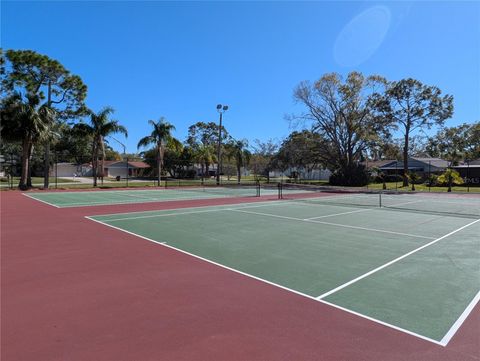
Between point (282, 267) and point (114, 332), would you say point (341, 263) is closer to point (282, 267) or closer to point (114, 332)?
point (282, 267)

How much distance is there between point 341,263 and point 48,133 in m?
29.5

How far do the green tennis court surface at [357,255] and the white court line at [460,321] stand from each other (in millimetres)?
13

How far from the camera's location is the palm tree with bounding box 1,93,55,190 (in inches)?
1083

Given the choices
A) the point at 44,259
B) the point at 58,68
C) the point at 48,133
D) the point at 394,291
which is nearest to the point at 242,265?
the point at 394,291

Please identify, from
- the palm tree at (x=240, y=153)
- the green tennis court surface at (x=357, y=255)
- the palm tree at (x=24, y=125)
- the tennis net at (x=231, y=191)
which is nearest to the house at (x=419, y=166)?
the palm tree at (x=240, y=153)

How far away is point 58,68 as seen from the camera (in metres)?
36.6

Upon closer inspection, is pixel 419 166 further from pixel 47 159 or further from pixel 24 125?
pixel 24 125

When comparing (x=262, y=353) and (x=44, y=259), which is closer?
(x=262, y=353)

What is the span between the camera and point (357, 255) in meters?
7.52

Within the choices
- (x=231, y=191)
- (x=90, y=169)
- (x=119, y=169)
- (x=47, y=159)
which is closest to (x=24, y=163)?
(x=47, y=159)

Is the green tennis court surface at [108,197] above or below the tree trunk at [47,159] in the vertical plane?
below

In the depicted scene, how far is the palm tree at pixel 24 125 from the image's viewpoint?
27500 millimetres

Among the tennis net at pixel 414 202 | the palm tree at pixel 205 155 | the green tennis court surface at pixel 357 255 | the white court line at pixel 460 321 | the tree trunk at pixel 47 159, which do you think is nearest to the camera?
the white court line at pixel 460 321

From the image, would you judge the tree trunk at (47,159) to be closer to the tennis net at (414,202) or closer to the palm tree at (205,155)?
the tennis net at (414,202)
